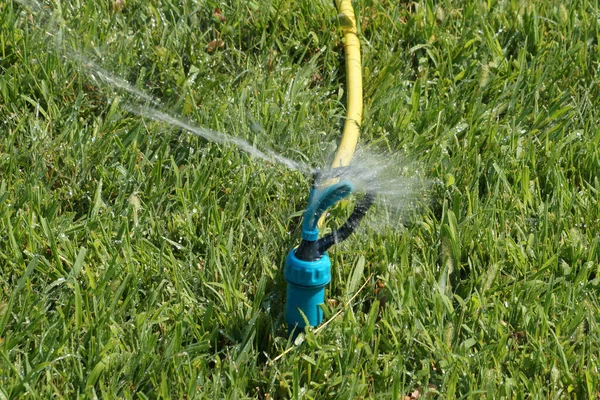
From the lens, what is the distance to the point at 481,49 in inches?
129

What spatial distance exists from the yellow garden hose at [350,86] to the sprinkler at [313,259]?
487 mm

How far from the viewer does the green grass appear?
215cm

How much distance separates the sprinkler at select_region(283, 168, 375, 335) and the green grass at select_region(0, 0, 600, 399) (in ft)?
0.25

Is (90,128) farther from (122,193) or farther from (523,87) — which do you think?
(523,87)

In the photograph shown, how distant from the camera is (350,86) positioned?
3.01m

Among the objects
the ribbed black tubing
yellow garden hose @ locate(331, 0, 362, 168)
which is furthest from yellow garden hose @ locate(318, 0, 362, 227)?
the ribbed black tubing

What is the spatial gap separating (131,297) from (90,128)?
0.72m

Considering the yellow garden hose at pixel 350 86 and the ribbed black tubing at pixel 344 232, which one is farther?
the yellow garden hose at pixel 350 86

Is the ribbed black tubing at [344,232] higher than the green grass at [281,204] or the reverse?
higher

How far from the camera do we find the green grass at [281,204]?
2.15m

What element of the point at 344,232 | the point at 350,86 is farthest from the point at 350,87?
the point at 344,232

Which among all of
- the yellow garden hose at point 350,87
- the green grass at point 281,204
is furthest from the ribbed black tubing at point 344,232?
the yellow garden hose at point 350,87

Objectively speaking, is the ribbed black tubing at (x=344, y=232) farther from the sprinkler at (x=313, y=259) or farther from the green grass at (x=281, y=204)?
the green grass at (x=281, y=204)

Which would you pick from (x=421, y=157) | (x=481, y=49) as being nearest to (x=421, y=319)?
(x=421, y=157)
